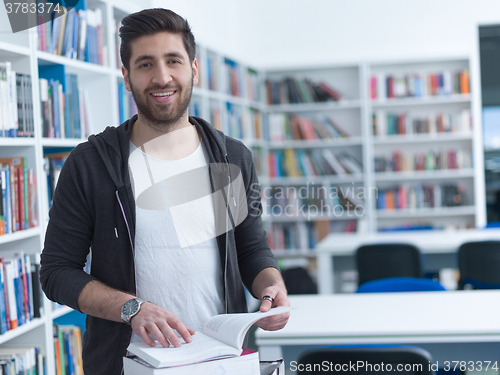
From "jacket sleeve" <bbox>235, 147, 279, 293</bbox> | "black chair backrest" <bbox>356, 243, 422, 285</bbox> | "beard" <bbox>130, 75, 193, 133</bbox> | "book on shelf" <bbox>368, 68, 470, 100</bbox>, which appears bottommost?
"black chair backrest" <bbox>356, 243, 422, 285</bbox>

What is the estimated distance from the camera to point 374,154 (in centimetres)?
629

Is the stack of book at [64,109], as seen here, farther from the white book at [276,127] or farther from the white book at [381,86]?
the white book at [381,86]

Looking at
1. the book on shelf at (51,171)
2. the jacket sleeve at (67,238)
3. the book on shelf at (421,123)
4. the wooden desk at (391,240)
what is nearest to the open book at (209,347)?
the jacket sleeve at (67,238)

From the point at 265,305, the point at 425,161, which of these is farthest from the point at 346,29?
Answer: the point at 265,305

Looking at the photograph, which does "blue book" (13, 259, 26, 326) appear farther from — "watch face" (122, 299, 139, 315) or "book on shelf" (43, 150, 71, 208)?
"watch face" (122, 299, 139, 315)

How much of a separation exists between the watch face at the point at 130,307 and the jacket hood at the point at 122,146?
0.98ft

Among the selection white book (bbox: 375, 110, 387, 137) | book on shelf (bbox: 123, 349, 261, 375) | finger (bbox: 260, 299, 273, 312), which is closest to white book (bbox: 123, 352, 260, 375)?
book on shelf (bbox: 123, 349, 261, 375)

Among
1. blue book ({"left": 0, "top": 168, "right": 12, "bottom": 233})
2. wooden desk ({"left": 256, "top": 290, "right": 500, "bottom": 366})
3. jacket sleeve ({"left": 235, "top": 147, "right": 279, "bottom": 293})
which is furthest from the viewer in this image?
blue book ({"left": 0, "top": 168, "right": 12, "bottom": 233})

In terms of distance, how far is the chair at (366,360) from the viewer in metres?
1.57

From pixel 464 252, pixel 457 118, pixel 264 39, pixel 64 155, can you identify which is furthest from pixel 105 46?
pixel 457 118

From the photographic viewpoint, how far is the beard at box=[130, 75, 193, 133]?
139cm

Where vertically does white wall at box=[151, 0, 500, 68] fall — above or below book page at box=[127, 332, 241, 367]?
above

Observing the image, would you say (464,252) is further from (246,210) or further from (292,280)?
(246,210)

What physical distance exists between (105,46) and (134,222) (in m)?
1.90
